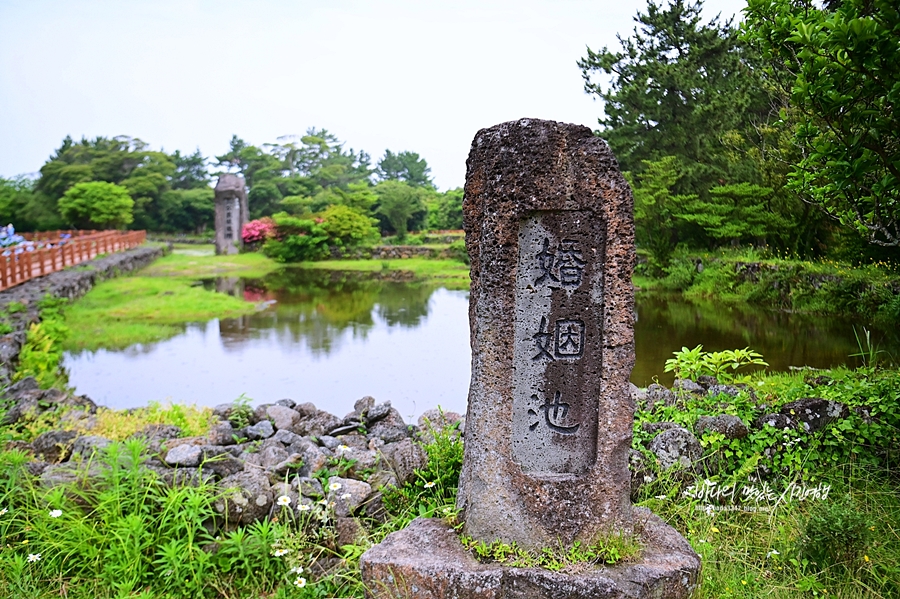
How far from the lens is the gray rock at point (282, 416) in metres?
4.49

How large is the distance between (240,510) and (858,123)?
3389 mm

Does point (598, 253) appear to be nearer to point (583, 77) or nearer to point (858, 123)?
point (858, 123)

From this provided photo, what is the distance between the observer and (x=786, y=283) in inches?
402

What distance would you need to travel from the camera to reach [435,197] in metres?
30.3

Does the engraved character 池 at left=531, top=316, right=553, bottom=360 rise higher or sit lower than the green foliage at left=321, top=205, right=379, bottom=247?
lower

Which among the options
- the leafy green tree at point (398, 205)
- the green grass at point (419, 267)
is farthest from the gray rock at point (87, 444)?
the leafy green tree at point (398, 205)

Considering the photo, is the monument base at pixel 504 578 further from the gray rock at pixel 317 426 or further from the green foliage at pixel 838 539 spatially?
the gray rock at pixel 317 426

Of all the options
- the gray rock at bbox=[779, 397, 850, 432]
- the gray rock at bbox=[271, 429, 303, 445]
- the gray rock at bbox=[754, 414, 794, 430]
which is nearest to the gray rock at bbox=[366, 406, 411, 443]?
→ the gray rock at bbox=[271, 429, 303, 445]

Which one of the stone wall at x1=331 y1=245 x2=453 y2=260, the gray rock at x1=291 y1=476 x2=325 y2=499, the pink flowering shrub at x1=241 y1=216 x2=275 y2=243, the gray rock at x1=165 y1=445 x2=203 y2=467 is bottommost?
the gray rock at x1=291 y1=476 x2=325 y2=499

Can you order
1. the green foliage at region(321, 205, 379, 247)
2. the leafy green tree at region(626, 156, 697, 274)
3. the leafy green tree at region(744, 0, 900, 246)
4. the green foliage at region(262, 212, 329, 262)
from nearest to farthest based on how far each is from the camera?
the leafy green tree at region(744, 0, 900, 246) < the leafy green tree at region(626, 156, 697, 274) < the green foliage at region(262, 212, 329, 262) < the green foliage at region(321, 205, 379, 247)

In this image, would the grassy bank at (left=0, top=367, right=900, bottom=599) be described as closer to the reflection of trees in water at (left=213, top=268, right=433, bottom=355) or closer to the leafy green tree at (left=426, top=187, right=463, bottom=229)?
the reflection of trees in water at (left=213, top=268, right=433, bottom=355)

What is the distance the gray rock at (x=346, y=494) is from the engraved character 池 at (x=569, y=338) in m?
1.25

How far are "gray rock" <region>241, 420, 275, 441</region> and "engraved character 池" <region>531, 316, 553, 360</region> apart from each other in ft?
8.22

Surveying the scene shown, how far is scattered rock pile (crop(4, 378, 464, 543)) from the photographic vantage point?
2.91 m
